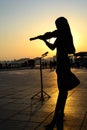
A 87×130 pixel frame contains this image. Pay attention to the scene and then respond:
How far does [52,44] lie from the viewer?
6.98 m

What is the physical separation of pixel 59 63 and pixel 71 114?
1.68 metres

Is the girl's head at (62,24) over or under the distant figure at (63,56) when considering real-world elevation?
over

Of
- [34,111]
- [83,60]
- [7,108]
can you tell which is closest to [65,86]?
[34,111]

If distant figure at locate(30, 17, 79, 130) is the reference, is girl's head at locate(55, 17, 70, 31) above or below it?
above

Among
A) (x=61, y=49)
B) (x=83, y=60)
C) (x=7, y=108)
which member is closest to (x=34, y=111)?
(x=7, y=108)

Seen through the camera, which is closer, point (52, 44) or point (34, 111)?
point (52, 44)

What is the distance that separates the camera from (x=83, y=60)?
59.4m

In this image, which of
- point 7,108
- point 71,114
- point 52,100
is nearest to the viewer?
point 71,114

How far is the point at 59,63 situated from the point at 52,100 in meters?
3.91

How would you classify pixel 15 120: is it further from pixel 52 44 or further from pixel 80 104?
pixel 80 104

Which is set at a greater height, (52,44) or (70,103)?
(52,44)

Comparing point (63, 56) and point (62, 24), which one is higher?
point (62, 24)

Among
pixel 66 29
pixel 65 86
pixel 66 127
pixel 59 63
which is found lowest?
pixel 66 127

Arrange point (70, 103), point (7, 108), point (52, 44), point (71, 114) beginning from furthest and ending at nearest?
1. point (70, 103)
2. point (7, 108)
3. point (71, 114)
4. point (52, 44)
